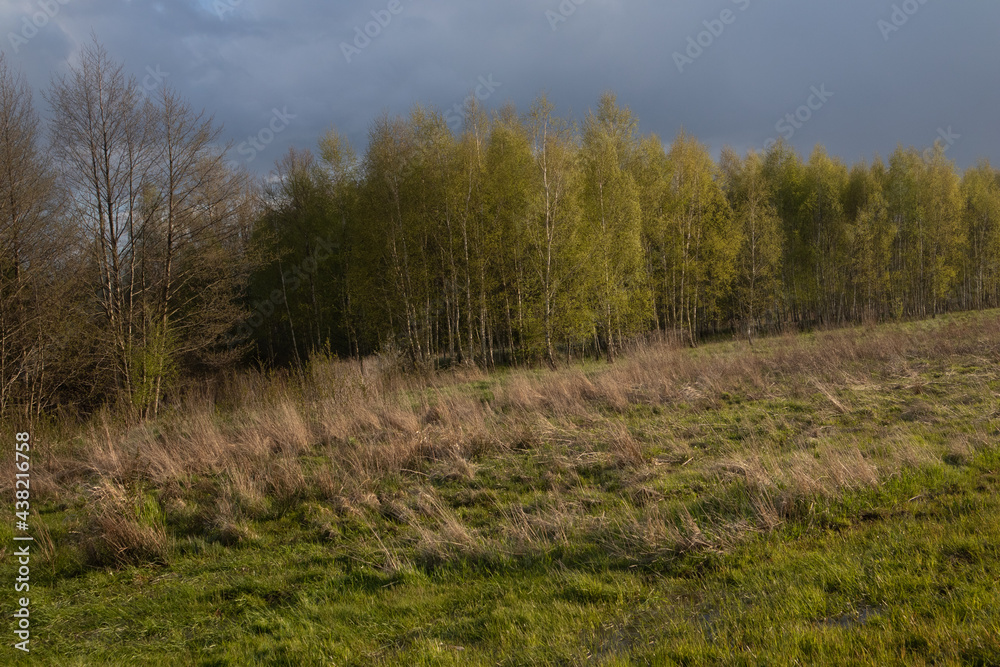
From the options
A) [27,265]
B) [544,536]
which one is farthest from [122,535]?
[27,265]

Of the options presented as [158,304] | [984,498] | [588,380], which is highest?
[158,304]

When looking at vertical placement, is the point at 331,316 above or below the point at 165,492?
above

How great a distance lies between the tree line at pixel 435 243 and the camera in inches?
498

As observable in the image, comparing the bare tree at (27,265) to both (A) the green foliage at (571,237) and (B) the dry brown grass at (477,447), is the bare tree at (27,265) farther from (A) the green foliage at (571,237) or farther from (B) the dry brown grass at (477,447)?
(A) the green foliage at (571,237)

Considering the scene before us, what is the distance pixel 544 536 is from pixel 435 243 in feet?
63.5

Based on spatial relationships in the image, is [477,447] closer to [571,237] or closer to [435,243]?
[571,237]

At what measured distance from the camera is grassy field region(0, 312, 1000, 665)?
3154mm

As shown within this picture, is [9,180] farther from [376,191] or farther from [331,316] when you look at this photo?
[331,316]

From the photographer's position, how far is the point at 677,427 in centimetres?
748

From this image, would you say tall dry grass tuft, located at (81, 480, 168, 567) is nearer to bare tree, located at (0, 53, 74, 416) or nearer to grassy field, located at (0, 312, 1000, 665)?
grassy field, located at (0, 312, 1000, 665)

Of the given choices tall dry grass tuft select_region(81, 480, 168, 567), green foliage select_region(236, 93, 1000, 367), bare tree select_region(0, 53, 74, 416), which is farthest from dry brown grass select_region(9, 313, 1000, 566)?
green foliage select_region(236, 93, 1000, 367)

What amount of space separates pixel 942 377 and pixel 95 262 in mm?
19456

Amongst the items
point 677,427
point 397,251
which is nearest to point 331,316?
point 397,251

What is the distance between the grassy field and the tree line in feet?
17.3
